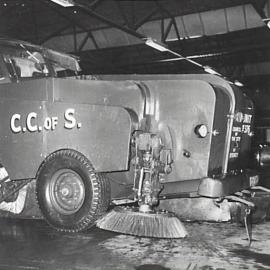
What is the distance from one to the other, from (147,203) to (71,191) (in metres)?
0.76

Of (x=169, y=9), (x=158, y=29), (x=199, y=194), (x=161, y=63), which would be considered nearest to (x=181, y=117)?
(x=199, y=194)

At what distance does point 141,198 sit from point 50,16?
10.3m

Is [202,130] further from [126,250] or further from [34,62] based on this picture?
[34,62]

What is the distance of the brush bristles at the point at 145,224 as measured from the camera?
11.8 feet

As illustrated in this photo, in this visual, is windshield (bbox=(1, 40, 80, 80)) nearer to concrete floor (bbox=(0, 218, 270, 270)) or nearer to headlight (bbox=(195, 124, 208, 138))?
concrete floor (bbox=(0, 218, 270, 270))

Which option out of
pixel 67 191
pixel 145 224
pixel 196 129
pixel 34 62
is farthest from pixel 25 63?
pixel 145 224

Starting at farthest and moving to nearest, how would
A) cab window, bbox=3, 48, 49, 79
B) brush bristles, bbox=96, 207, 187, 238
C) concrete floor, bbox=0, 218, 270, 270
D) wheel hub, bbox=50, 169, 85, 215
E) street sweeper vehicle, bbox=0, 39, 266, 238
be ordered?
cab window, bbox=3, 48, 49, 79 < wheel hub, bbox=50, 169, 85, 215 < street sweeper vehicle, bbox=0, 39, 266, 238 < brush bristles, bbox=96, 207, 187, 238 < concrete floor, bbox=0, 218, 270, 270

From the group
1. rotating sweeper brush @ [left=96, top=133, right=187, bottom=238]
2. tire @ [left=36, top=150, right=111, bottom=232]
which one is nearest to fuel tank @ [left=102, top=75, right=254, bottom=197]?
rotating sweeper brush @ [left=96, top=133, right=187, bottom=238]

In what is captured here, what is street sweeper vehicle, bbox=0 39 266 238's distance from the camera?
12.3 feet

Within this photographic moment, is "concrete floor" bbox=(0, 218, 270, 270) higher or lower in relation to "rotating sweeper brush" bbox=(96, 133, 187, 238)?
lower

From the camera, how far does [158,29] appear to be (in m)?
13.2

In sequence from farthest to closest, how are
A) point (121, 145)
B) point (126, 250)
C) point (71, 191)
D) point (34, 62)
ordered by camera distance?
point (34, 62), point (71, 191), point (121, 145), point (126, 250)

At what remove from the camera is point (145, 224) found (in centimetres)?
363

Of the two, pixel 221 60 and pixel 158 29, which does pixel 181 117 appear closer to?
pixel 158 29
